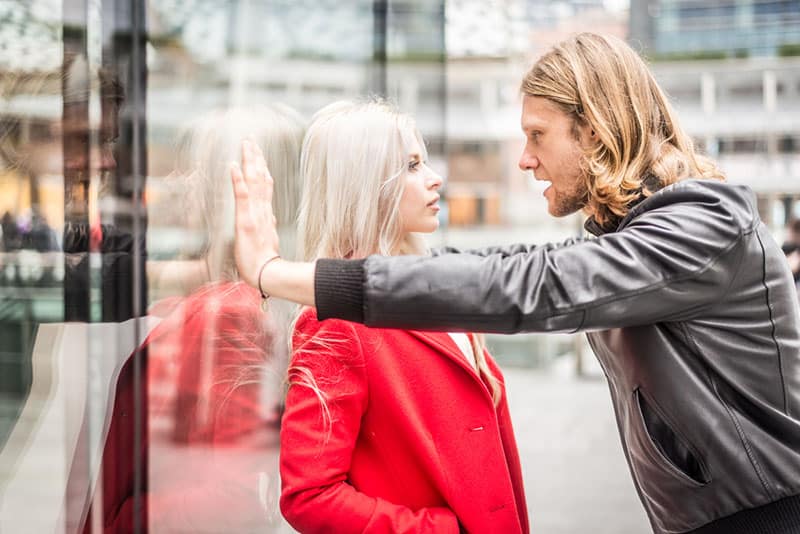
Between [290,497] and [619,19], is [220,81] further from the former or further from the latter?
[619,19]

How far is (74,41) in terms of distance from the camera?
3.20ft

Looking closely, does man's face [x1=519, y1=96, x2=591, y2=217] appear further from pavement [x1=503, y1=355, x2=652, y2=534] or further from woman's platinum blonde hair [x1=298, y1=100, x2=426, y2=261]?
pavement [x1=503, y1=355, x2=652, y2=534]

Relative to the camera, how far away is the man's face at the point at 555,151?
1.18m

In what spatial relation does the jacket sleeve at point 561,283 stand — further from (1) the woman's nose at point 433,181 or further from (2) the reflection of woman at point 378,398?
(1) the woman's nose at point 433,181

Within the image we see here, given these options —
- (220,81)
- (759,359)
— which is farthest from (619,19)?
(759,359)

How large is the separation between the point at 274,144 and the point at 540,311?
2.61 feet

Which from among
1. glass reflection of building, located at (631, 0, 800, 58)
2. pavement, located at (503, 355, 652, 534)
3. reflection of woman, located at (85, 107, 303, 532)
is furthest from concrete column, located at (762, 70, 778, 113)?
reflection of woman, located at (85, 107, 303, 532)

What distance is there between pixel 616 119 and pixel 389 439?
561 millimetres

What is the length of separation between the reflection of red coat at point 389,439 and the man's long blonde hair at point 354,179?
0.14 meters

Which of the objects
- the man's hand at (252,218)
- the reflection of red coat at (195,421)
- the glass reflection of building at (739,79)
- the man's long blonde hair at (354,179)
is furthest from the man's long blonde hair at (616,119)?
the glass reflection of building at (739,79)

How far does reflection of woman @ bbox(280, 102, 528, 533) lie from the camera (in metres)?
1.09

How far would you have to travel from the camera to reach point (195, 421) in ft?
4.16

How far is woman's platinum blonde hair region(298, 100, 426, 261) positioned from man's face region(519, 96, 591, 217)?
0.61 feet

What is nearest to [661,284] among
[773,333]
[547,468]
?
[773,333]
